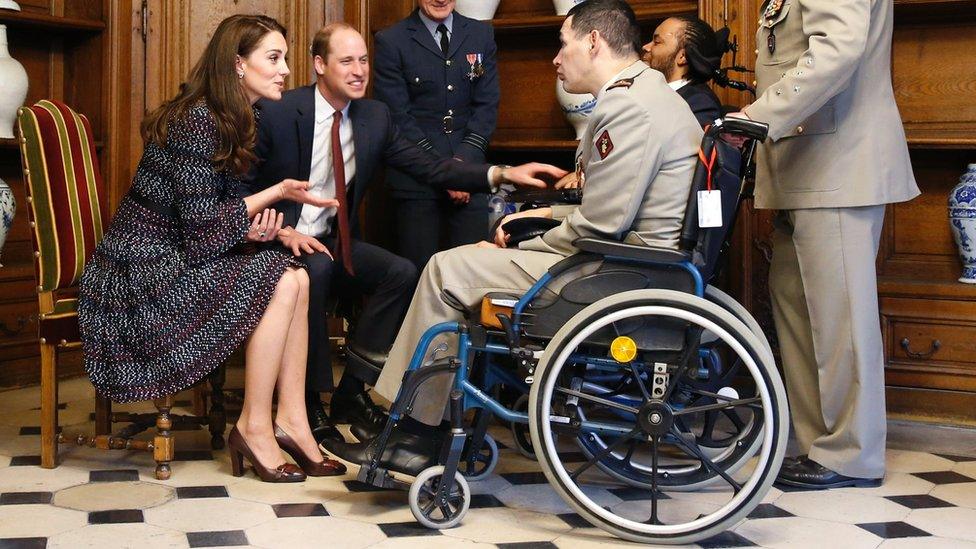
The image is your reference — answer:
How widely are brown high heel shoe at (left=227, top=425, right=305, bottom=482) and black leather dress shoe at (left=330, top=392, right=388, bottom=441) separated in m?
0.30

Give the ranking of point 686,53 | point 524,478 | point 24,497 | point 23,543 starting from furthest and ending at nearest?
point 686,53
point 524,478
point 24,497
point 23,543

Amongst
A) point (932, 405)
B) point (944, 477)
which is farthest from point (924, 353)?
point (944, 477)

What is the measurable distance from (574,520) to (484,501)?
0.24 meters

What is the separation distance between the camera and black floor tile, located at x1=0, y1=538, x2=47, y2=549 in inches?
93.7

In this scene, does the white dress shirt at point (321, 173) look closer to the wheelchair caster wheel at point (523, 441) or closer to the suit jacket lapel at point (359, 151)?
the suit jacket lapel at point (359, 151)

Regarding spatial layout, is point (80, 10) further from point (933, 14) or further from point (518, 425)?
point (933, 14)

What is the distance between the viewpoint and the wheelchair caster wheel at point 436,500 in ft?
8.16

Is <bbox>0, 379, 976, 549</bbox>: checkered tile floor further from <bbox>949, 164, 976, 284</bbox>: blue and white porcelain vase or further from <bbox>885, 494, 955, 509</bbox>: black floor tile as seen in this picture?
<bbox>949, 164, 976, 284</bbox>: blue and white porcelain vase

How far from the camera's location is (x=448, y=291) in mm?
2656

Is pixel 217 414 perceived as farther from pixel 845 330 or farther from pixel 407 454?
pixel 845 330

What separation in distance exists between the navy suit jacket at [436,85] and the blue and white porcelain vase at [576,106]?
0.33 meters

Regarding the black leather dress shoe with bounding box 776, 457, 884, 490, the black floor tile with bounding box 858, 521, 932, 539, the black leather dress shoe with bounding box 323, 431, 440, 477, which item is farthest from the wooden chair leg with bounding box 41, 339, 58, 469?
the black floor tile with bounding box 858, 521, 932, 539

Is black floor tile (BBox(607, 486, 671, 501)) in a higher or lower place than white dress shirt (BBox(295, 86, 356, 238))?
lower

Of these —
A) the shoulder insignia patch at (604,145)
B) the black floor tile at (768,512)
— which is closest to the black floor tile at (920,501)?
the black floor tile at (768,512)
